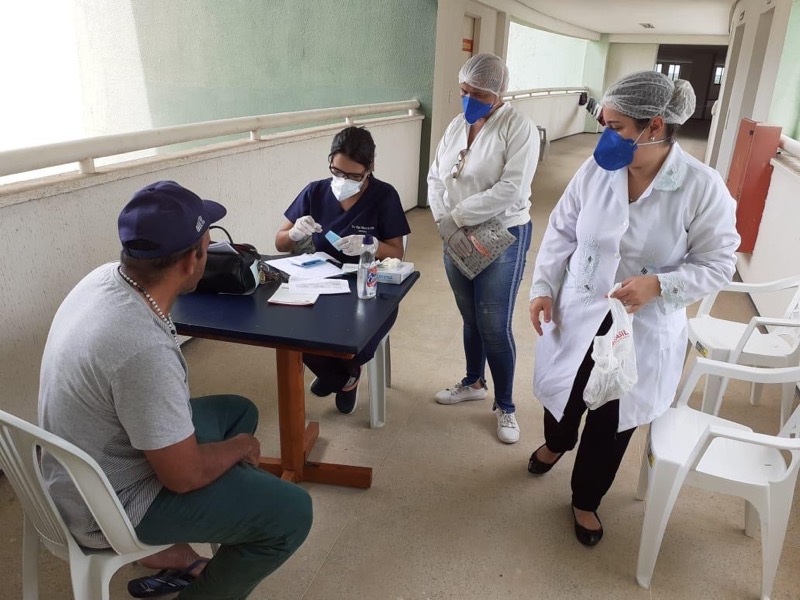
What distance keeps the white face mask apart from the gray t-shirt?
1.03 m

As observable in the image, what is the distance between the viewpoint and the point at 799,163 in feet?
11.4

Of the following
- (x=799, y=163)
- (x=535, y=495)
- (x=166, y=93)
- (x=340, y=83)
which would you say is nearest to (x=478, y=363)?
(x=535, y=495)

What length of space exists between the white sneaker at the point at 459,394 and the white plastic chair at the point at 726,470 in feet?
3.09

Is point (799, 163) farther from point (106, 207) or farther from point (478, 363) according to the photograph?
point (106, 207)

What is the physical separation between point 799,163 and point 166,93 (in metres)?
5.74

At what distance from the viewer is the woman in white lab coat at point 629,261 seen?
Answer: 1492 mm

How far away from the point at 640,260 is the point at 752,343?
3.61ft

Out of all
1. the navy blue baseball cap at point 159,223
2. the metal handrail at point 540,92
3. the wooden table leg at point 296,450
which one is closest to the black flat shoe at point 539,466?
the wooden table leg at point 296,450

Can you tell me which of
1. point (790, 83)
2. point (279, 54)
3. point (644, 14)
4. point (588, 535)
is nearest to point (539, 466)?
point (588, 535)

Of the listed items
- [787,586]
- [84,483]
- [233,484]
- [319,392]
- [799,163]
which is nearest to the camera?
[84,483]

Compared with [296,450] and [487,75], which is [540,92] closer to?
[487,75]

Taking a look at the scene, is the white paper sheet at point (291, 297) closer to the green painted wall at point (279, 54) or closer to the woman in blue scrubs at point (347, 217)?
the woman in blue scrubs at point (347, 217)

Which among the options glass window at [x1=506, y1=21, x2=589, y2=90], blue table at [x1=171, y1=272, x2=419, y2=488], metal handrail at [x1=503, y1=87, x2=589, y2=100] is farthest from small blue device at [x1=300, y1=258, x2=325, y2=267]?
glass window at [x1=506, y1=21, x2=589, y2=90]

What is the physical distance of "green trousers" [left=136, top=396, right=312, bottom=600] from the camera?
1.22 metres
